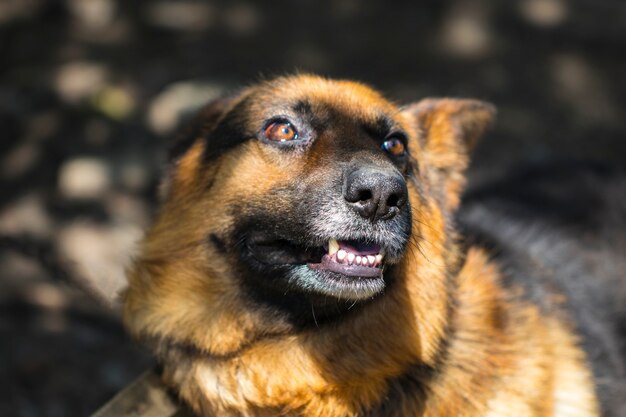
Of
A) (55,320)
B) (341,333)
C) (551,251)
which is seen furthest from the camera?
(55,320)

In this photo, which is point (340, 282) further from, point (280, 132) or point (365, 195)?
point (280, 132)

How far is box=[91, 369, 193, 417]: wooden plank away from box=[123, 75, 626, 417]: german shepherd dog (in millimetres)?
105

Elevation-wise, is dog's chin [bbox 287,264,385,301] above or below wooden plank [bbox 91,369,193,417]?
above

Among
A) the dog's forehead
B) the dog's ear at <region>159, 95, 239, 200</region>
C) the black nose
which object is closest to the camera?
the black nose

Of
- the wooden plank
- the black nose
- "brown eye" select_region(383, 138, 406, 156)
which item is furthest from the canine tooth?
the wooden plank

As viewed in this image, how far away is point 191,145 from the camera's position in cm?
426

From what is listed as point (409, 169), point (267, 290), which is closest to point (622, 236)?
point (409, 169)

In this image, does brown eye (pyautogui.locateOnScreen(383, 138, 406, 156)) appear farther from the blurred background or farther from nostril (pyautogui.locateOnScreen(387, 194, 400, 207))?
the blurred background

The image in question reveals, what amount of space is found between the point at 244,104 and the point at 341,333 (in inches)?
49.2

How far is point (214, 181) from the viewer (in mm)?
3893

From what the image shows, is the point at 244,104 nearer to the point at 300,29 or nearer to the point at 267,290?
the point at 267,290

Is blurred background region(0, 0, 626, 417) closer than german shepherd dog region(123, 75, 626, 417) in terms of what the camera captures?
No

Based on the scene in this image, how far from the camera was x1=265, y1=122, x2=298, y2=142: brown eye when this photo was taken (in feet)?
12.3

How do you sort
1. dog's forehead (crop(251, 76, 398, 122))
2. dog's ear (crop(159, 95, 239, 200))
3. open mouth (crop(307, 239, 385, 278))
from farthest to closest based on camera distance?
dog's ear (crop(159, 95, 239, 200)) < dog's forehead (crop(251, 76, 398, 122)) < open mouth (crop(307, 239, 385, 278))
